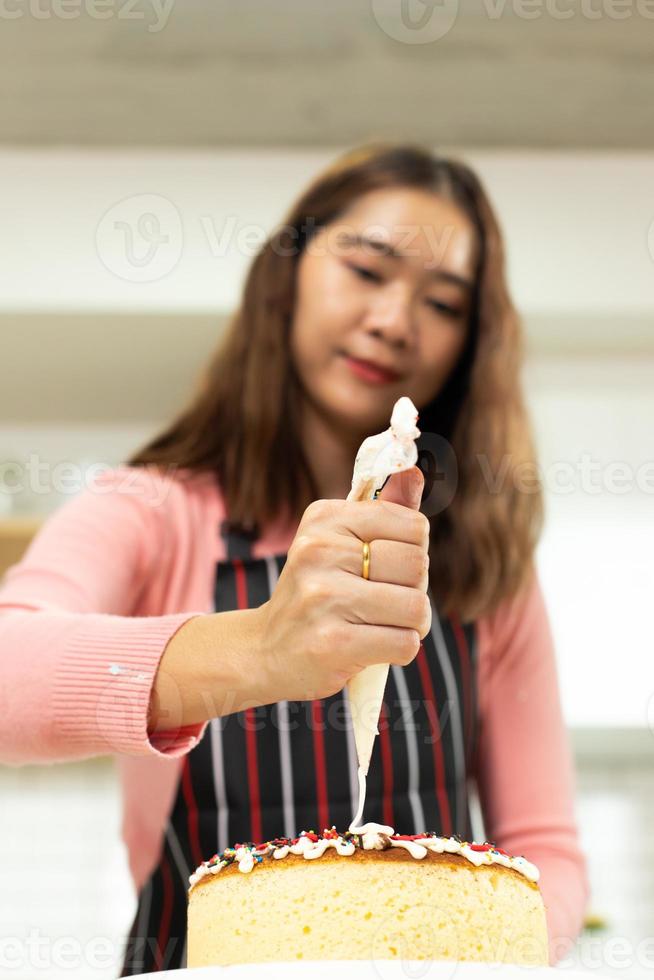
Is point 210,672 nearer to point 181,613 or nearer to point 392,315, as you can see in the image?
point 181,613

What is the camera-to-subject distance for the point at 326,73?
7.09 ft

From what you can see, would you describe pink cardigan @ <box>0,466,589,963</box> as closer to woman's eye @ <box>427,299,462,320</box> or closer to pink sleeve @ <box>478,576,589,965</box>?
pink sleeve @ <box>478,576,589,965</box>

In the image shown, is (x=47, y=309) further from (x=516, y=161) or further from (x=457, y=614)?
(x=457, y=614)

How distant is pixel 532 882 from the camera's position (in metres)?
0.62

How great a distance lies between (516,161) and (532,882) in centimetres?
199

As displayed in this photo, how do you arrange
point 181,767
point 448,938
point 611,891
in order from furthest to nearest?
point 611,891 → point 181,767 → point 448,938

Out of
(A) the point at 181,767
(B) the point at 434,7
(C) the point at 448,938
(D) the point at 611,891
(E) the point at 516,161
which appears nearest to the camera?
(C) the point at 448,938

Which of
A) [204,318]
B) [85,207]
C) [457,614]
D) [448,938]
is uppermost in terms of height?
[85,207]

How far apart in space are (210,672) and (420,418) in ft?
2.11

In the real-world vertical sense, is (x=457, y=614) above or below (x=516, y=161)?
below

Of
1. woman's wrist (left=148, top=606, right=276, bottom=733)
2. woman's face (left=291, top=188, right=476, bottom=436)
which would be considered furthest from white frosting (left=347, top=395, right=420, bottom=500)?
woman's face (left=291, top=188, right=476, bottom=436)

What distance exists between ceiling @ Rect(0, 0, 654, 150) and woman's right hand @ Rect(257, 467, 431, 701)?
162 centimetres

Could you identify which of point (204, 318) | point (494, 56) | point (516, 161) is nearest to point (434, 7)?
point (494, 56)

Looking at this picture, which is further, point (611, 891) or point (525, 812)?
point (611, 891)
